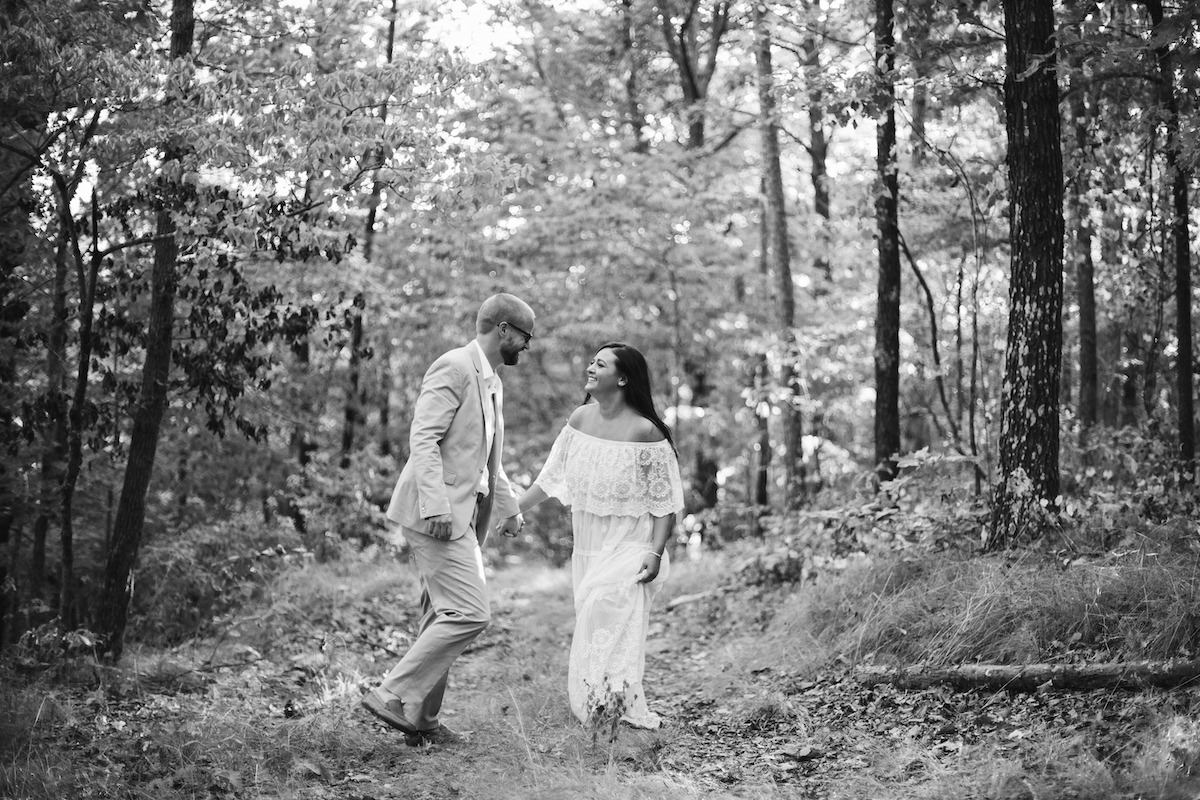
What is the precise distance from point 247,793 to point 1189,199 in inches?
347

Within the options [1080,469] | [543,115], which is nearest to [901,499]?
[1080,469]

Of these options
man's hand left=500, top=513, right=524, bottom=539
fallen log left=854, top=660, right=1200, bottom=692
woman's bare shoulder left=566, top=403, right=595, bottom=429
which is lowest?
fallen log left=854, top=660, right=1200, bottom=692

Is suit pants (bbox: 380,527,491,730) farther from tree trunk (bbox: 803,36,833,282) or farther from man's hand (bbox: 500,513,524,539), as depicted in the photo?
tree trunk (bbox: 803,36,833,282)

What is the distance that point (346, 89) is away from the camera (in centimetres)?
620

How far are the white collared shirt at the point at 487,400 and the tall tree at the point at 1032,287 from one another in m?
3.43

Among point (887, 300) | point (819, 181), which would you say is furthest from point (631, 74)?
point (887, 300)

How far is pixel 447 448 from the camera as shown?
5449 mm

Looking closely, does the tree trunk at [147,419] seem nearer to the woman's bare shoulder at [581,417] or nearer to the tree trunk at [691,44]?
the woman's bare shoulder at [581,417]

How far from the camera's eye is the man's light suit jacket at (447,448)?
17.0 feet

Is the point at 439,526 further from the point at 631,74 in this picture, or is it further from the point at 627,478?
the point at 631,74

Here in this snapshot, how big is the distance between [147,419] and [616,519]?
355 cm

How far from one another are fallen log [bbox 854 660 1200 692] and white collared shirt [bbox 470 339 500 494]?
101 inches

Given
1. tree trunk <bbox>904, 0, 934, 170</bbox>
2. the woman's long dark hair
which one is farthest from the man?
tree trunk <bbox>904, 0, 934, 170</bbox>

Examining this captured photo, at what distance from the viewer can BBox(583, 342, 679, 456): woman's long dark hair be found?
19.1 ft
